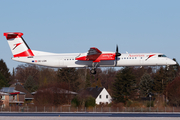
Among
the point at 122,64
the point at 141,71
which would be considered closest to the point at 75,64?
the point at 122,64

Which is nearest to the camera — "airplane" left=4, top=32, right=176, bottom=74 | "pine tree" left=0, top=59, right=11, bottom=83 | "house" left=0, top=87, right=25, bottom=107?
"airplane" left=4, top=32, right=176, bottom=74

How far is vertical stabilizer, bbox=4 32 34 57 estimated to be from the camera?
36969 millimetres

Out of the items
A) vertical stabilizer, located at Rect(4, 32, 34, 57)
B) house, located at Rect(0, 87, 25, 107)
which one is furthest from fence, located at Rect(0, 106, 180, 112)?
vertical stabilizer, located at Rect(4, 32, 34, 57)

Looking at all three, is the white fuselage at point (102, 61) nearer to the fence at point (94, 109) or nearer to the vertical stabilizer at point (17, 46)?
the vertical stabilizer at point (17, 46)

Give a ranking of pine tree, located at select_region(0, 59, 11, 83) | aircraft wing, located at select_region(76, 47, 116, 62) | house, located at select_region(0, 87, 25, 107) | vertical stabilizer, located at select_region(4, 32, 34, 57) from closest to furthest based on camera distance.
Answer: aircraft wing, located at select_region(76, 47, 116, 62) → vertical stabilizer, located at select_region(4, 32, 34, 57) → house, located at select_region(0, 87, 25, 107) → pine tree, located at select_region(0, 59, 11, 83)

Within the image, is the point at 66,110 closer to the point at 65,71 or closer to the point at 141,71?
the point at 65,71

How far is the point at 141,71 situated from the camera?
97.9 meters

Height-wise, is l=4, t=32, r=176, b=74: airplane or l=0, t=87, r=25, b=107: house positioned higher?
l=4, t=32, r=176, b=74: airplane

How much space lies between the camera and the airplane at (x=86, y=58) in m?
34.4

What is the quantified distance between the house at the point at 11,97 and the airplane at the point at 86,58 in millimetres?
27264

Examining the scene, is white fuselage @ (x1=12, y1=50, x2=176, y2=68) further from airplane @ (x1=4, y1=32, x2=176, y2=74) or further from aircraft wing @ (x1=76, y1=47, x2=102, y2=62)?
aircraft wing @ (x1=76, y1=47, x2=102, y2=62)

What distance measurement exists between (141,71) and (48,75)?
3413 cm

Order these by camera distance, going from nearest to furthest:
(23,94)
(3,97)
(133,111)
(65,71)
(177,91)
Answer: (133,111) < (177,91) < (3,97) < (23,94) < (65,71)

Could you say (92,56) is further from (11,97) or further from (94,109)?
(11,97)
